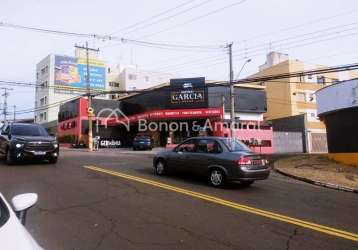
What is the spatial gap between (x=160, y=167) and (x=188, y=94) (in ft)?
98.3

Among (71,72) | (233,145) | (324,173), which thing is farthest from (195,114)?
(71,72)

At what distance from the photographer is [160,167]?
14070 millimetres

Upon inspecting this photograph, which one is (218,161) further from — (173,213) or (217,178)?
(173,213)

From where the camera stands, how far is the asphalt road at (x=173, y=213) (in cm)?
642

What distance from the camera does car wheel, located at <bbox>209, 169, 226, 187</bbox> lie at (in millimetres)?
11969

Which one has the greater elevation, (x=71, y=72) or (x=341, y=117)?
(x=71, y=72)

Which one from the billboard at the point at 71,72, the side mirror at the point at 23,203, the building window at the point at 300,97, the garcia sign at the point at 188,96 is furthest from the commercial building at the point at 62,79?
the side mirror at the point at 23,203

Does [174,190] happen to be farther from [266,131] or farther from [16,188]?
[266,131]

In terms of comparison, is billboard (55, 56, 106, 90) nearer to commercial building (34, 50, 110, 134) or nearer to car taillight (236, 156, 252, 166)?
commercial building (34, 50, 110, 134)

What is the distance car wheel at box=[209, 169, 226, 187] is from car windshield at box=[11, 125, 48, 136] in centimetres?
844

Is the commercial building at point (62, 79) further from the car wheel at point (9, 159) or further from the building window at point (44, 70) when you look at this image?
the car wheel at point (9, 159)

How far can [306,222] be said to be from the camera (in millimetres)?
7902

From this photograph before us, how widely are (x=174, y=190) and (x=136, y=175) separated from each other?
307 cm

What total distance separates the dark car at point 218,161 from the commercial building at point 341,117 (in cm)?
888
